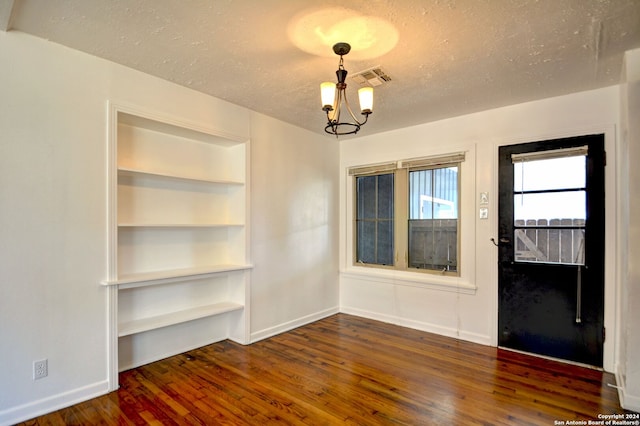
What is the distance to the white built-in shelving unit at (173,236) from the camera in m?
2.97

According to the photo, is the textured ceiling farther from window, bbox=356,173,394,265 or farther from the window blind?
window, bbox=356,173,394,265

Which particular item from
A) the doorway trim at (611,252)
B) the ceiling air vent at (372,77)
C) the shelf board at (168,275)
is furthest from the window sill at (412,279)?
the ceiling air vent at (372,77)

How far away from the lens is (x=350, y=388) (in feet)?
9.05

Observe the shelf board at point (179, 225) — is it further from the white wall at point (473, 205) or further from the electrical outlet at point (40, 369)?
the white wall at point (473, 205)

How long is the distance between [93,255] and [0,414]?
111 cm

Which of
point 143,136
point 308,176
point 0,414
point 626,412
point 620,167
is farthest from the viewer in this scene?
point 308,176

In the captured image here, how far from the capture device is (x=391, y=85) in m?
3.08

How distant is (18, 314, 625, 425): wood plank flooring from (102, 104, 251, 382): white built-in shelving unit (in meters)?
0.28

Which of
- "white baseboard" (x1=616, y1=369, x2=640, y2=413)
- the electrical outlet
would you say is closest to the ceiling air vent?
"white baseboard" (x1=616, y1=369, x2=640, y2=413)

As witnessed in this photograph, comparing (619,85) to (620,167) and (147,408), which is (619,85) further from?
(147,408)

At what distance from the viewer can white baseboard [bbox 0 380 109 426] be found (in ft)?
7.40

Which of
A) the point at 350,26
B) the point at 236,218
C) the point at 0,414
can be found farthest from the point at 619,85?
the point at 0,414

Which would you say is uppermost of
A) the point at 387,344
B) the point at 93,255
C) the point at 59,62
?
the point at 59,62

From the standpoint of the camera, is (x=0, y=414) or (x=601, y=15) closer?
(x=601, y=15)
